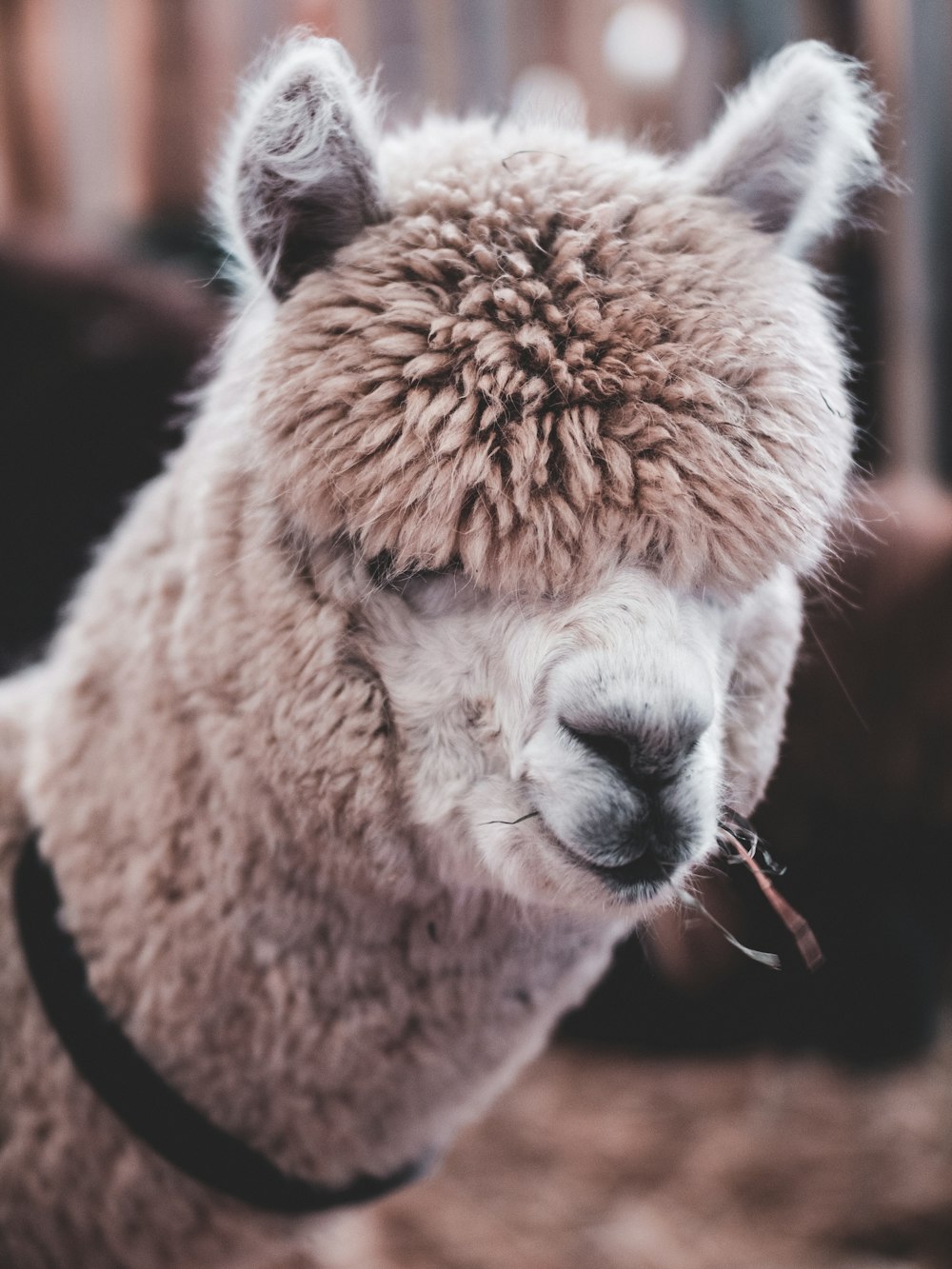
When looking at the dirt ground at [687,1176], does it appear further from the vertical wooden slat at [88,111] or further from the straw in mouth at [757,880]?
the vertical wooden slat at [88,111]

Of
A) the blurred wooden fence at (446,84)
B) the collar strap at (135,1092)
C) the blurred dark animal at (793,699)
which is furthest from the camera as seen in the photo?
the blurred wooden fence at (446,84)

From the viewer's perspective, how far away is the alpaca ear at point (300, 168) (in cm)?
120

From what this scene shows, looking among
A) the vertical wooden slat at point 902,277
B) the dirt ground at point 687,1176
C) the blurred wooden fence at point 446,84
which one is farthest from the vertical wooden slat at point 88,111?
the dirt ground at point 687,1176

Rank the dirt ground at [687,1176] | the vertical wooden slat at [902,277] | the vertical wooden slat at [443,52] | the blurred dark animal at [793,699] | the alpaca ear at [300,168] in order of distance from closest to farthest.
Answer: the alpaca ear at [300,168] < the dirt ground at [687,1176] < the blurred dark animal at [793,699] < the vertical wooden slat at [902,277] < the vertical wooden slat at [443,52]

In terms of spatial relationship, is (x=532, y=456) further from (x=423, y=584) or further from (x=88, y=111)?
(x=88, y=111)

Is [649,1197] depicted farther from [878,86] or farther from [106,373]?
[878,86]

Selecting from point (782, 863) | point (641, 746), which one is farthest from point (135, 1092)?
point (782, 863)

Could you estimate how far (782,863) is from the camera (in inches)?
124

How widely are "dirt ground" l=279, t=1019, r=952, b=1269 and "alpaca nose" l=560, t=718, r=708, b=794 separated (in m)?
1.71

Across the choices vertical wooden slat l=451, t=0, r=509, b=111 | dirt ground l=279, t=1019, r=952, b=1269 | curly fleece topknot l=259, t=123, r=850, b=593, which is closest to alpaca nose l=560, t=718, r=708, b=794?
curly fleece topknot l=259, t=123, r=850, b=593

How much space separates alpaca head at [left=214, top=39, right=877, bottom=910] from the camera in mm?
1147

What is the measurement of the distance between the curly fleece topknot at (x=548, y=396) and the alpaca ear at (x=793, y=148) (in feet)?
0.56

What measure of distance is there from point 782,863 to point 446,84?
3493 mm

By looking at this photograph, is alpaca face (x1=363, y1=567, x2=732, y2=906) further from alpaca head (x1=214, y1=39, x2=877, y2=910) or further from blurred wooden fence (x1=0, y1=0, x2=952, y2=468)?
blurred wooden fence (x1=0, y1=0, x2=952, y2=468)
